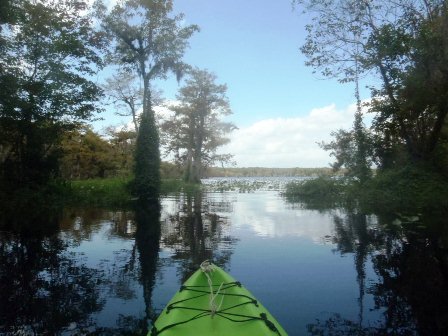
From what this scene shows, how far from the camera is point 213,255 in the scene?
754 centimetres

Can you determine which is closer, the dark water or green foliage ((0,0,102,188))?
the dark water

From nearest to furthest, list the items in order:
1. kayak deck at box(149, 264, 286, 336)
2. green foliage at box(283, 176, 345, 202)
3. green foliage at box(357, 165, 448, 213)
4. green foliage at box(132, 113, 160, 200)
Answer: kayak deck at box(149, 264, 286, 336)
green foliage at box(357, 165, 448, 213)
green foliage at box(283, 176, 345, 202)
green foliage at box(132, 113, 160, 200)

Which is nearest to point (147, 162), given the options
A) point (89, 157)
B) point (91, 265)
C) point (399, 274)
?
point (91, 265)

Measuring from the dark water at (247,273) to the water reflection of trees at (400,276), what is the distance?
0.06 ft

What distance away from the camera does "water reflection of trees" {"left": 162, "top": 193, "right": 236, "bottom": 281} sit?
280 inches

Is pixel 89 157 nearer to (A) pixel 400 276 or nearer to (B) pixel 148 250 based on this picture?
(B) pixel 148 250

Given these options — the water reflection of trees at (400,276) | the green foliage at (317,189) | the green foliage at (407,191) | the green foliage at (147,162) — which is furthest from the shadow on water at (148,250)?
the green foliage at (317,189)

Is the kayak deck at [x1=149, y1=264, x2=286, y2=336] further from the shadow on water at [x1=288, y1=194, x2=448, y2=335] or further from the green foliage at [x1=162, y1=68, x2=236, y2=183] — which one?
the green foliage at [x1=162, y1=68, x2=236, y2=183]

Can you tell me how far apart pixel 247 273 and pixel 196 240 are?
9.87ft

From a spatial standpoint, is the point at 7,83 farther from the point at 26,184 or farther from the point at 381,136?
the point at 381,136

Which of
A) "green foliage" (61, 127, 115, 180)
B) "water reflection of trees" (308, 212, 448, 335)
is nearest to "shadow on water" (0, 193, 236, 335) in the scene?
"water reflection of trees" (308, 212, 448, 335)

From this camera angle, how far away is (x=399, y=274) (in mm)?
6016

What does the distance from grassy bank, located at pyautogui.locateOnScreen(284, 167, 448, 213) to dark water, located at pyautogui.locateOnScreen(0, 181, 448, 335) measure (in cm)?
389

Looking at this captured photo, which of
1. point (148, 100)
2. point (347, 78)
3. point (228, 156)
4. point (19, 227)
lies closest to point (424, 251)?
point (19, 227)
